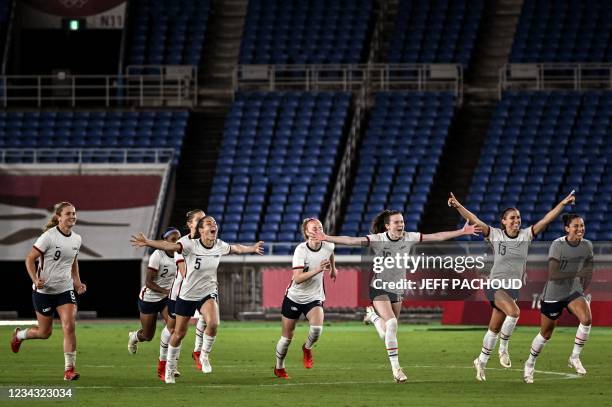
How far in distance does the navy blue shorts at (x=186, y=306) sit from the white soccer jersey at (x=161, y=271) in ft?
8.98

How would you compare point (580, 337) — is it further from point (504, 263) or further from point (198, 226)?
point (198, 226)

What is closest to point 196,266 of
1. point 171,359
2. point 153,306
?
point 171,359

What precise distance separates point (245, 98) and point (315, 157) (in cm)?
411

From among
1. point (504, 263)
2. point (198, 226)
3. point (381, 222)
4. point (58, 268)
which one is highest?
point (381, 222)

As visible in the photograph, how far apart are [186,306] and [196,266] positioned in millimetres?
563

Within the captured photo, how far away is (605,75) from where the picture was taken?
158ft

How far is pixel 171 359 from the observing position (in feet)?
62.4

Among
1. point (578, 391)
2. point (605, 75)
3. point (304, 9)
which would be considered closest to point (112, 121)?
point (304, 9)

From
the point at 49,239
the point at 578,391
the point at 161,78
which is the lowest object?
the point at 578,391

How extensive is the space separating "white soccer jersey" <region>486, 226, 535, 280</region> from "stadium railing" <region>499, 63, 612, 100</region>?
28390mm

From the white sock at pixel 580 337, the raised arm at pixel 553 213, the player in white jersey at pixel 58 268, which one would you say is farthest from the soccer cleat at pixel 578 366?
the player in white jersey at pixel 58 268

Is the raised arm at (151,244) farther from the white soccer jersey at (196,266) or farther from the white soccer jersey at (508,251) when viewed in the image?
the white soccer jersey at (508,251)

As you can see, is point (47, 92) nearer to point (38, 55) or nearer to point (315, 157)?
point (38, 55)

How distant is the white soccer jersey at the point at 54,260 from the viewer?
19328 millimetres
